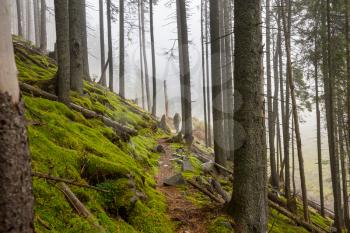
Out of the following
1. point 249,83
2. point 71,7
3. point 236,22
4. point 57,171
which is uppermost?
point 71,7

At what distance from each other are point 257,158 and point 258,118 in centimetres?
69

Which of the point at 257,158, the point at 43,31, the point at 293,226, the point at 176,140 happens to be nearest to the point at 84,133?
the point at 257,158

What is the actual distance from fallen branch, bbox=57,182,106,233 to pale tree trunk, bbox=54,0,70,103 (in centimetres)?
395

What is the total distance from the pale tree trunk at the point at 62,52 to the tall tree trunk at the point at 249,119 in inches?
161

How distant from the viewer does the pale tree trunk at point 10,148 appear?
195 centimetres

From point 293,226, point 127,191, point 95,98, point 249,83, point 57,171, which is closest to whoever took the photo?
point 57,171

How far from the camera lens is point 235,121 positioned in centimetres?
562

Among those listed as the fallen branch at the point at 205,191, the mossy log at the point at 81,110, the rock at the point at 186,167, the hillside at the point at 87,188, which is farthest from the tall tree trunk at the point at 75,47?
the fallen branch at the point at 205,191

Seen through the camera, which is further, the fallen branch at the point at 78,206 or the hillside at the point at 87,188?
the fallen branch at the point at 78,206

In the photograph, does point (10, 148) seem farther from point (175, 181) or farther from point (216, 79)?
point (216, 79)

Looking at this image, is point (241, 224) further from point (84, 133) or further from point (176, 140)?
point (176, 140)

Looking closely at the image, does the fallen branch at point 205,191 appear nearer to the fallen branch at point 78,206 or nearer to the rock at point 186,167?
the rock at point 186,167

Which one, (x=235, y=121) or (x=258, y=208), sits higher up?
(x=235, y=121)

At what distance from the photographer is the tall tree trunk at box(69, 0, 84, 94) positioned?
9406mm
